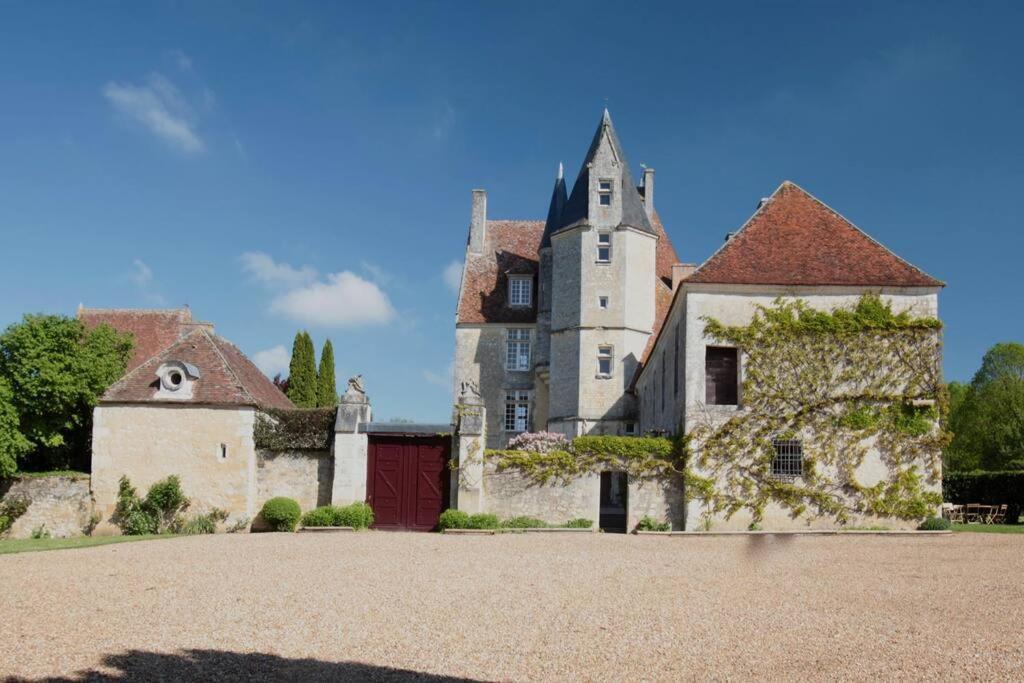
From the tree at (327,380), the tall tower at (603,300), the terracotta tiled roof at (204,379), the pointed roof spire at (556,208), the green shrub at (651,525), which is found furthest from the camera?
the tree at (327,380)

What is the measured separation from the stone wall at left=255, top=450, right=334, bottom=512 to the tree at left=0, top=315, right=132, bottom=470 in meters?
6.05

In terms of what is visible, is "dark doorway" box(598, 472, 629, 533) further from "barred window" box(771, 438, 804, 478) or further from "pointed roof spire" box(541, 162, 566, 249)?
"pointed roof spire" box(541, 162, 566, 249)

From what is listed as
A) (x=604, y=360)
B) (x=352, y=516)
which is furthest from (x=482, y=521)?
(x=604, y=360)

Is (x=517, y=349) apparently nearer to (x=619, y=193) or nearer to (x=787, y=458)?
(x=619, y=193)

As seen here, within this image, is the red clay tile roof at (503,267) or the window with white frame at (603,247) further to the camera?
the red clay tile roof at (503,267)

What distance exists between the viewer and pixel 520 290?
33562 mm

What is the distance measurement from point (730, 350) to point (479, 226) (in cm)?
1773

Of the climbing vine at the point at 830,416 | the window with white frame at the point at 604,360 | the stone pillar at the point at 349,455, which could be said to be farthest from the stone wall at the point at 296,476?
the window with white frame at the point at 604,360

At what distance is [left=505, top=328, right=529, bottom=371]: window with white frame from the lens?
3312cm

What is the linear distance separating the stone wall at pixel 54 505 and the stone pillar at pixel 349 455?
615 cm

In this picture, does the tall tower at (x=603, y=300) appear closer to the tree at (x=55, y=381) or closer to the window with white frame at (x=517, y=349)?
the window with white frame at (x=517, y=349)

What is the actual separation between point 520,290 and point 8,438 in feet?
62.2

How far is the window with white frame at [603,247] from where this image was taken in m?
28.7

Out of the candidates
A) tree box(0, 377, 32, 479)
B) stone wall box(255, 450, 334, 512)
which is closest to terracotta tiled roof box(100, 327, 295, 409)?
stone wall box(255, 450, 334, 512)
